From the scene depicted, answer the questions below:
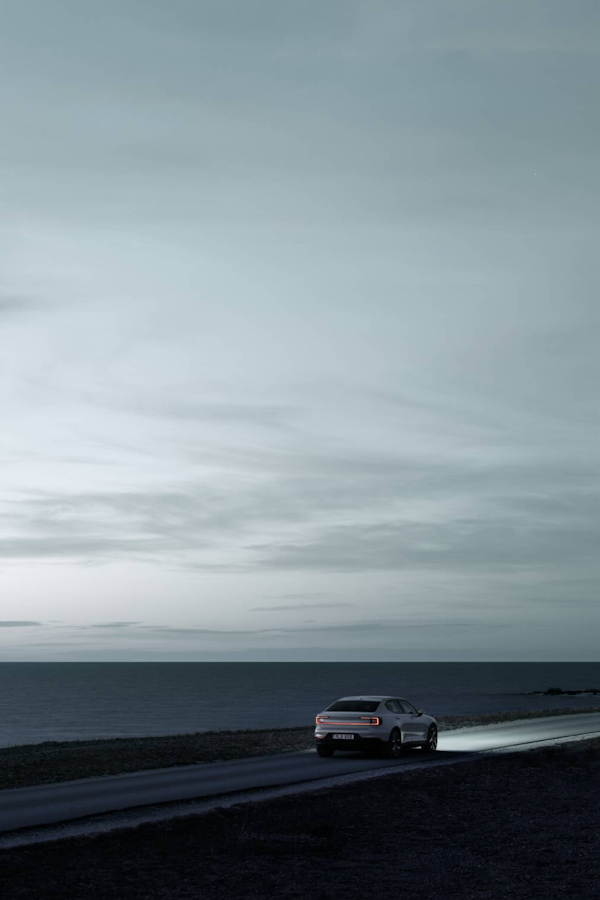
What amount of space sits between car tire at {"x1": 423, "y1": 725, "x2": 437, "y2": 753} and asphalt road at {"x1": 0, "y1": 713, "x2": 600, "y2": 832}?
29 cm

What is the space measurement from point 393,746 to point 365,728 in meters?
1.02

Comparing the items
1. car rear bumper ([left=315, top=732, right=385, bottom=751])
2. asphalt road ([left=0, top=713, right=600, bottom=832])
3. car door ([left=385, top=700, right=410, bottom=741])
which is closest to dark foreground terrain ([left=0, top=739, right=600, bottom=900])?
asphalt road ([left=0, top=713, right=600, bottom=832])

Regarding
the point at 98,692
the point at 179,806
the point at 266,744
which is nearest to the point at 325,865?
the point at 179,806

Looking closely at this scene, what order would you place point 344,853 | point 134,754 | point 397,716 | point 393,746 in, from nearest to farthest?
point 344,853
point 393,746
point 134,754
point 397,716

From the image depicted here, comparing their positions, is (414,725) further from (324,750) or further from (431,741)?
(324,750)

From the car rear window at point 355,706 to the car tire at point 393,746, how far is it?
850 millimetres

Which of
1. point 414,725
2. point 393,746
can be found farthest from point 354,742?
point 414,725

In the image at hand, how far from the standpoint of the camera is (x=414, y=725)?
90.9 ft

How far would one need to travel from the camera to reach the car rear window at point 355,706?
26.9m

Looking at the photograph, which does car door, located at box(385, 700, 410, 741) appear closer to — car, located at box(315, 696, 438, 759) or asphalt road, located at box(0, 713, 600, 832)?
car, located at box(315, 696, 438, 759)

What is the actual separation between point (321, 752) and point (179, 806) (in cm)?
1017

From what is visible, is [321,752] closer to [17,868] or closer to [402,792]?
[402,792]

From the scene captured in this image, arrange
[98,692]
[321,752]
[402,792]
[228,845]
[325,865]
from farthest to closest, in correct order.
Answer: [98,692], [321,752], [402,792], [228,845], [325,865]

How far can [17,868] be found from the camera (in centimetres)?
1166
